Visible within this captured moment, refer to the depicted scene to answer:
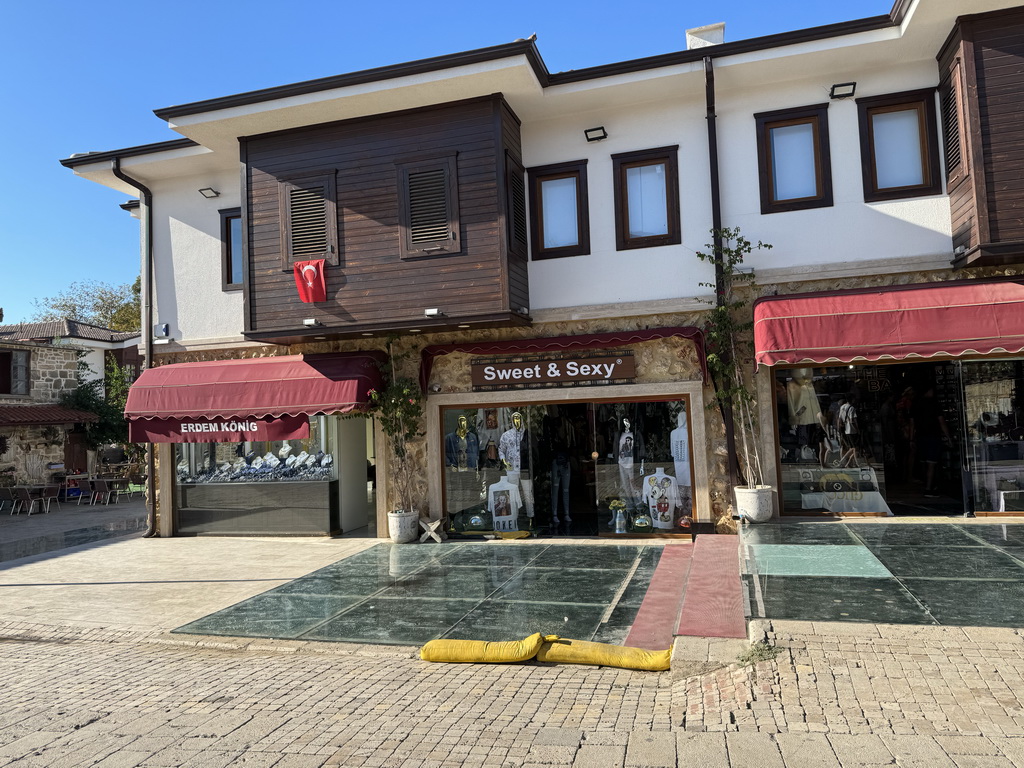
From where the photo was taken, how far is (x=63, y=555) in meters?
12.6

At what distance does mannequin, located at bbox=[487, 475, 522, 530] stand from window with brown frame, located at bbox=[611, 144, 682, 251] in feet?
14.2

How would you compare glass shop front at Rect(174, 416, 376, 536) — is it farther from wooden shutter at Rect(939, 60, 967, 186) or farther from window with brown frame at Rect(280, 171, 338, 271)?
wooden shutter at Rect(939, 60, 967, 186)

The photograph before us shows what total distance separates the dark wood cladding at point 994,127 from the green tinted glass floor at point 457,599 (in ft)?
19.6

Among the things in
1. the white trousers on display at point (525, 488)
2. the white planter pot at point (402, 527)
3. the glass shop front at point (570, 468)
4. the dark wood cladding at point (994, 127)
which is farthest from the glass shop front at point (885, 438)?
the white planter pot at point (402, 527)

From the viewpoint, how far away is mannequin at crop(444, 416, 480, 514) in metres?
12.8

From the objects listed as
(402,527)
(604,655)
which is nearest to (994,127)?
(604,655)

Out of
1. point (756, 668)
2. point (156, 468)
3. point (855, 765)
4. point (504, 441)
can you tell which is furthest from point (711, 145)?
point (156, 468)

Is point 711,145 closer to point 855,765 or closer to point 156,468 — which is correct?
point 855,765

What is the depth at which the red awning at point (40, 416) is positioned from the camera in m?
22.6

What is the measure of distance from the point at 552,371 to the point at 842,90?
586cm

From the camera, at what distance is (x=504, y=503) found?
12.7 metres

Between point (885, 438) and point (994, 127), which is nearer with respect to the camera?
point (994, 127)

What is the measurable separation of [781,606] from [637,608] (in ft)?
5.48

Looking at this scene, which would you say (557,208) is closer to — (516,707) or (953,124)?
(953,124)
